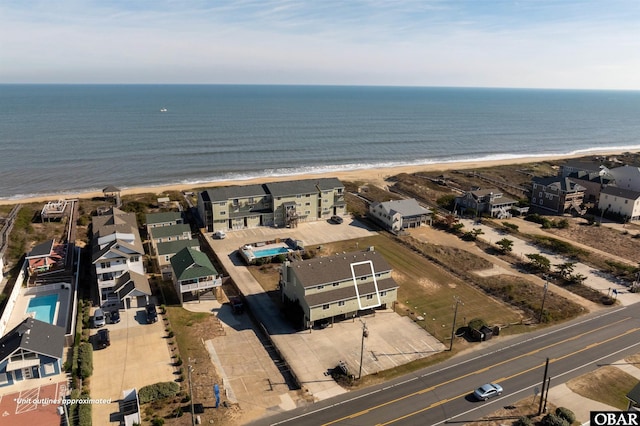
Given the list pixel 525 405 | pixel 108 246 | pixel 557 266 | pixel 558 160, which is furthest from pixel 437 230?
pixel 558 160

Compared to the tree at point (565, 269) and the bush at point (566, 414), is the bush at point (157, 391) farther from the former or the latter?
the tree at point (565, 269)

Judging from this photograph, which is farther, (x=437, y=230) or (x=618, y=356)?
(x=437, y=230)

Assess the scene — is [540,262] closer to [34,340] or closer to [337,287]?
[337,287]

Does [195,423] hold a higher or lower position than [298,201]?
lower

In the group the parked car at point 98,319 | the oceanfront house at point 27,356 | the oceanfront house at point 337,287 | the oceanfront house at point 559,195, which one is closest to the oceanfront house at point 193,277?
the parked car at point 98,319

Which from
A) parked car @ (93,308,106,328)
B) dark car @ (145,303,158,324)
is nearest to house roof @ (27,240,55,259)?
parked car @ (93,308,106,328)

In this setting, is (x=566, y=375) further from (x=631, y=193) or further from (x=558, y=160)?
(x=558, y=160)
